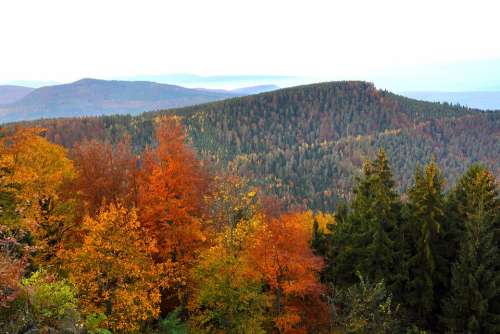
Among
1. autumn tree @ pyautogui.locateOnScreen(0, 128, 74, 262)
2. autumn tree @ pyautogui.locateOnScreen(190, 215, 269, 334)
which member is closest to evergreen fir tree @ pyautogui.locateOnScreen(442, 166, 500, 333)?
autumn tree @ pyautogui.locateOnScreen(190, 215, 269, 334)

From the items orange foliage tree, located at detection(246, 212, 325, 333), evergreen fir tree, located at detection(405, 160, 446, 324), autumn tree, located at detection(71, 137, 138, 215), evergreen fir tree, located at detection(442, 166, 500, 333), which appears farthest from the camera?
evergreen fir tree, located at detection(405, 160, 446, 324)

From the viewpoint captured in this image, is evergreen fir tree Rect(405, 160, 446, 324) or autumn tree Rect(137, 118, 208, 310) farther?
evergreen fir tree Rect(405, 160, 446, 324)

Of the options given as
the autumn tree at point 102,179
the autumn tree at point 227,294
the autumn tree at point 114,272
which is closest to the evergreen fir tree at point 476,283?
the autumn tree at point 227,294

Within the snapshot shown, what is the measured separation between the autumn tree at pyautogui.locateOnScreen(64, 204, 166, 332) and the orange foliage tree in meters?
6.97

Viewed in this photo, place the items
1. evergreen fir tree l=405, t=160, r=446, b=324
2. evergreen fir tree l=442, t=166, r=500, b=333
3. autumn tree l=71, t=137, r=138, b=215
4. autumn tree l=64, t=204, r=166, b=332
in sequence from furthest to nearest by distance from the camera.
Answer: evergreen fir tree l=405, t=160, r=446, b=324 → autumn tree l=71, t=137, r=138, b=215 → evergreen fir tree l=442, t=166, r=500, b=333 → autumn tree l=64, t=204, r=166, b=332

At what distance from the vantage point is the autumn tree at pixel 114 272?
23984 millimetres

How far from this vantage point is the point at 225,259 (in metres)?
28.2

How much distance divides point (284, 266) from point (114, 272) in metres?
10.5

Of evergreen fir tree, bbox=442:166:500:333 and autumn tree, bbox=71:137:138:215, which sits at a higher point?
autumn tree, bbox=71:137:138:215

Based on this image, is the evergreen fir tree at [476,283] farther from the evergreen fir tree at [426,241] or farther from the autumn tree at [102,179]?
the autumn tree at [102,179]

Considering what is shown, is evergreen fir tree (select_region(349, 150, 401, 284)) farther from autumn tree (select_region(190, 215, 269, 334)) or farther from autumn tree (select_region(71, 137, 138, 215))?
Result: autumn tree (select_region(71, 137, 138, 215))

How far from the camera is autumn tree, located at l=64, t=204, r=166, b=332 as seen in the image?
23984 millimetres

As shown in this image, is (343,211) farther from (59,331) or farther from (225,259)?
(59,331)

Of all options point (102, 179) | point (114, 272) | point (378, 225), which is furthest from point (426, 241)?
point (102, 179)
